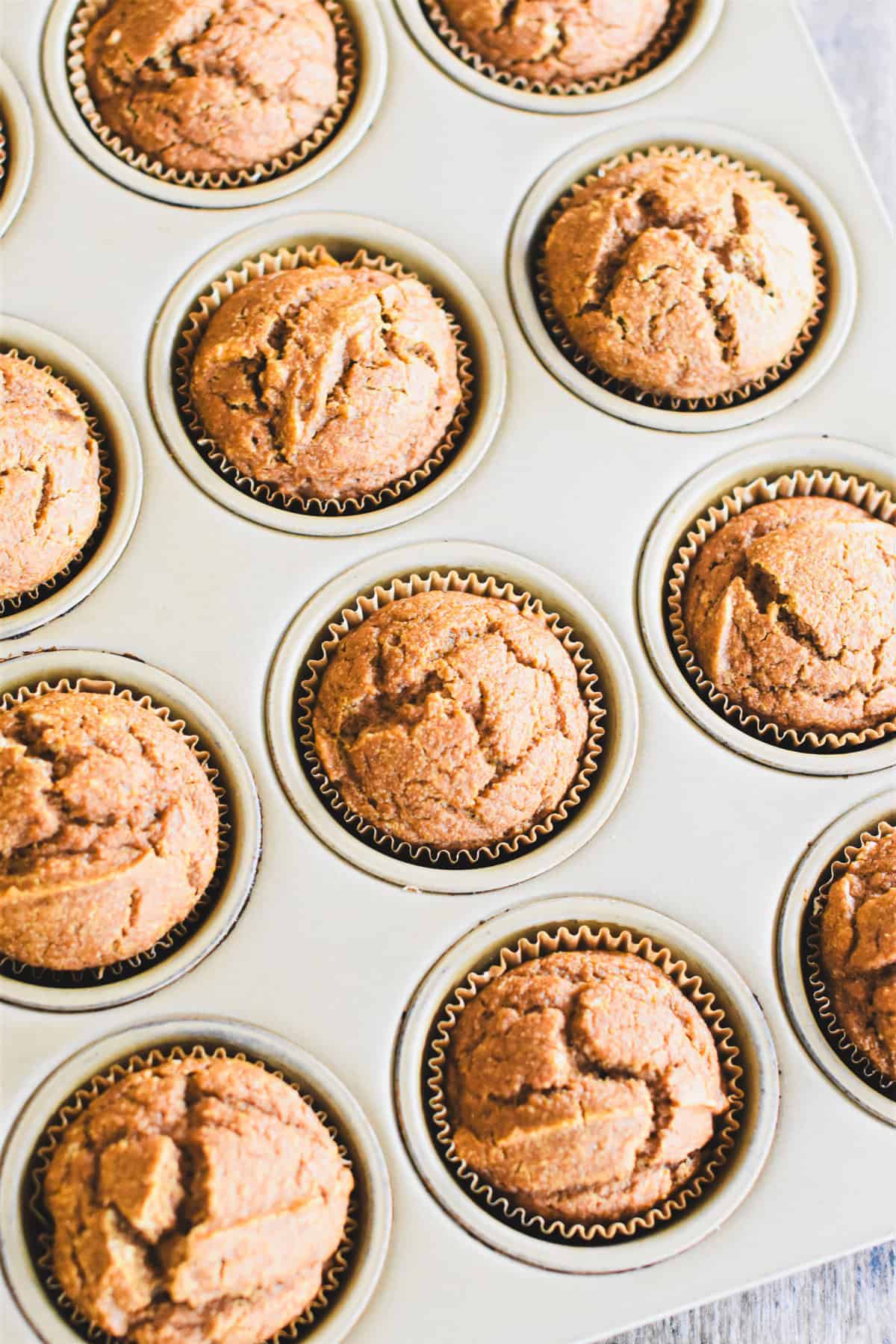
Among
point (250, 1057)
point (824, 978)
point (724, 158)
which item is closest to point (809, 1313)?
point (824, 978)

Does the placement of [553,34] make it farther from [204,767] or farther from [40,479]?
[204,767]

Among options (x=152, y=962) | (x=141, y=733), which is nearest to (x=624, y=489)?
(x=141, y=733)

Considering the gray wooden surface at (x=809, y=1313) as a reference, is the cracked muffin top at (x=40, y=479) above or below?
above

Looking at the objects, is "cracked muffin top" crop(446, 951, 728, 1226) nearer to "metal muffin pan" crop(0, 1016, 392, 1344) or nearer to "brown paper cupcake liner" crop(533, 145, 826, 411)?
"metal muffin pan" crop(0, 1016, 392, 1344)

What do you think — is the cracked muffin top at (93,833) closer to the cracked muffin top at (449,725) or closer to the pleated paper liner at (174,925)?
the pleated paper liner at (174,925)

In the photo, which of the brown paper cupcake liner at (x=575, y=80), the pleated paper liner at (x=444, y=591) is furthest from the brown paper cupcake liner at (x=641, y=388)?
the pleated paper liner at (x=444, y=591)

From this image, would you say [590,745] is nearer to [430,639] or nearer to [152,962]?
[430,639]
